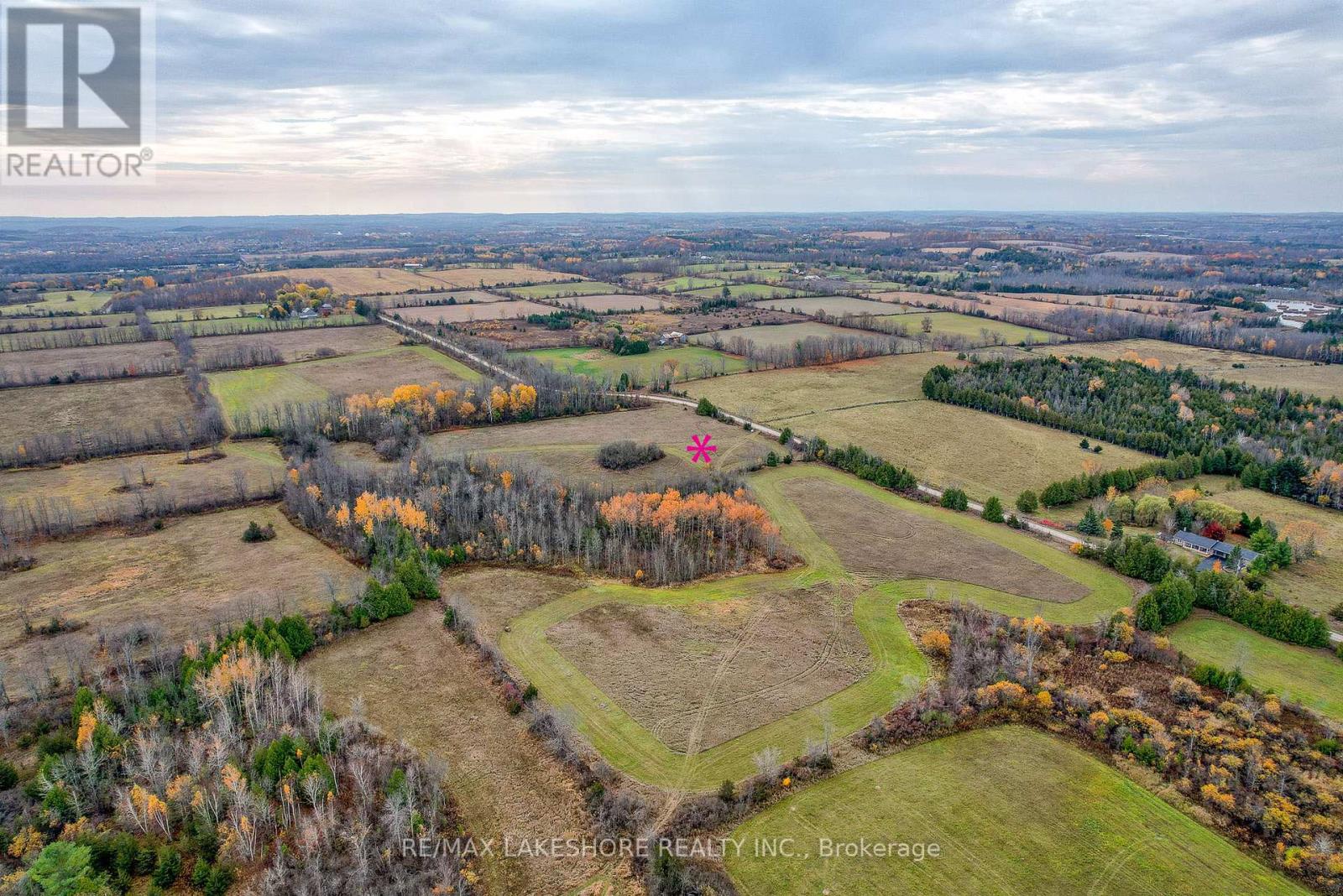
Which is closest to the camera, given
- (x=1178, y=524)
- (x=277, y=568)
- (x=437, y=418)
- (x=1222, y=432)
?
(x=277, y=568)

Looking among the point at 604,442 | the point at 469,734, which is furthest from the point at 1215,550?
the point at 604,442

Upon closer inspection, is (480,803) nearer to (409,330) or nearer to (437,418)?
(437,418)

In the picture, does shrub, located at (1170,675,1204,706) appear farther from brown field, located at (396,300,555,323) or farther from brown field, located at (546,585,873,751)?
brown field, located at (396,300,555,323)

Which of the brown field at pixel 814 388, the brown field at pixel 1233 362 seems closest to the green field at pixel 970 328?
the brown field at pixel 1233 362

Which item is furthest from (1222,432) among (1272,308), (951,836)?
(1272,308)

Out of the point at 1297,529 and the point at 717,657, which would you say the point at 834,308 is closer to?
the point at 1297,529

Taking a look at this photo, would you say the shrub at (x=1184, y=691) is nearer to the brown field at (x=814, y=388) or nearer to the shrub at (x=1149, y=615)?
the shrub at (x=1149, y=615)
